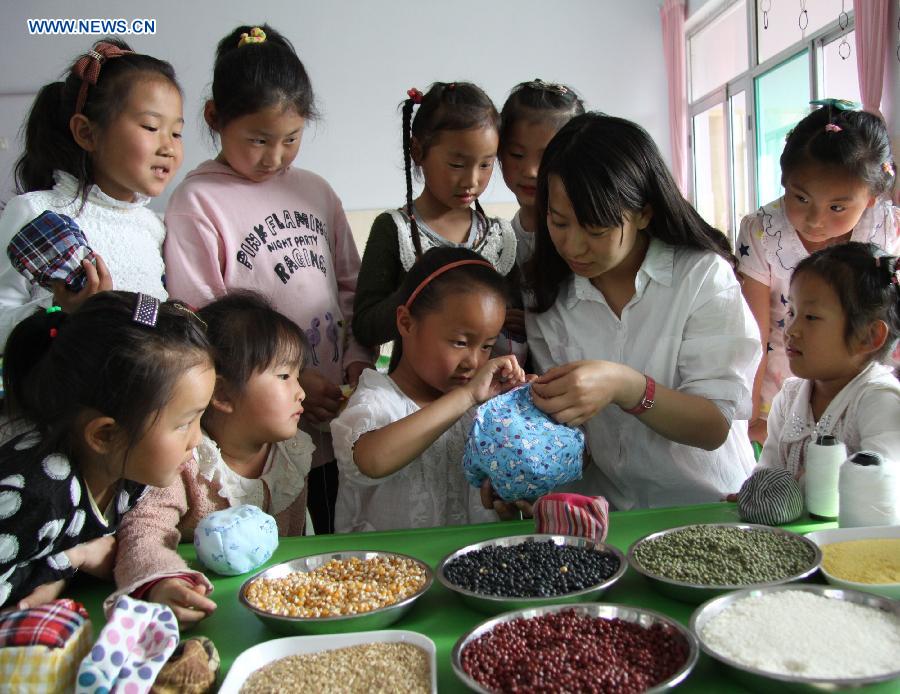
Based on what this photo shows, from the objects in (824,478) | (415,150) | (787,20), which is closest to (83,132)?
(415,150)

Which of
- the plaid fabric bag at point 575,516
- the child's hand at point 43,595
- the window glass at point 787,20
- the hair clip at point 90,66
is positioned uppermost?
the window glass at point 787,20

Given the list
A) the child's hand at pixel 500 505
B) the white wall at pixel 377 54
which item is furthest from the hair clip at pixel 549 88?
the white wall at pixel 377 54

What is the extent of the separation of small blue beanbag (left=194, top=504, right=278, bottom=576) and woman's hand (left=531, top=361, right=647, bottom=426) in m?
0.59

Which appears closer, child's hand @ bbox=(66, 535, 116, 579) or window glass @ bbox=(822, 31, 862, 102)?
child's hand @ bbox=(66, 535, 116, 579)

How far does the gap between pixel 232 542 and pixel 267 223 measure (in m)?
0.98

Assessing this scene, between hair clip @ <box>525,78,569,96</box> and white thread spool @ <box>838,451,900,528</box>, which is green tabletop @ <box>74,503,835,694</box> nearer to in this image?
white thread spool @ <box>838,451,900,528</box>

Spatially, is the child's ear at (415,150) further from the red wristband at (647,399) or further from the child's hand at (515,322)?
the red wristband at (647,399)

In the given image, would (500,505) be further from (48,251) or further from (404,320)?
(48,251)

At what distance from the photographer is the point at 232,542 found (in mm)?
1340

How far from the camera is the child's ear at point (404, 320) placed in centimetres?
184

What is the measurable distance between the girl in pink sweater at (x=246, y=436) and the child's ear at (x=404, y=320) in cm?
23

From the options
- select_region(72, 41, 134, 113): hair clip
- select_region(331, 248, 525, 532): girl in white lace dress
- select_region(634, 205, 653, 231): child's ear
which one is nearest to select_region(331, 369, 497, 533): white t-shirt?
select_region(331, 248, 525, 532): girl in white lace dress

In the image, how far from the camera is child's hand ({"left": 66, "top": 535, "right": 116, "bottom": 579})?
1303 millimetres

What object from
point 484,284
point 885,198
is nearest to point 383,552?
point 484,284
